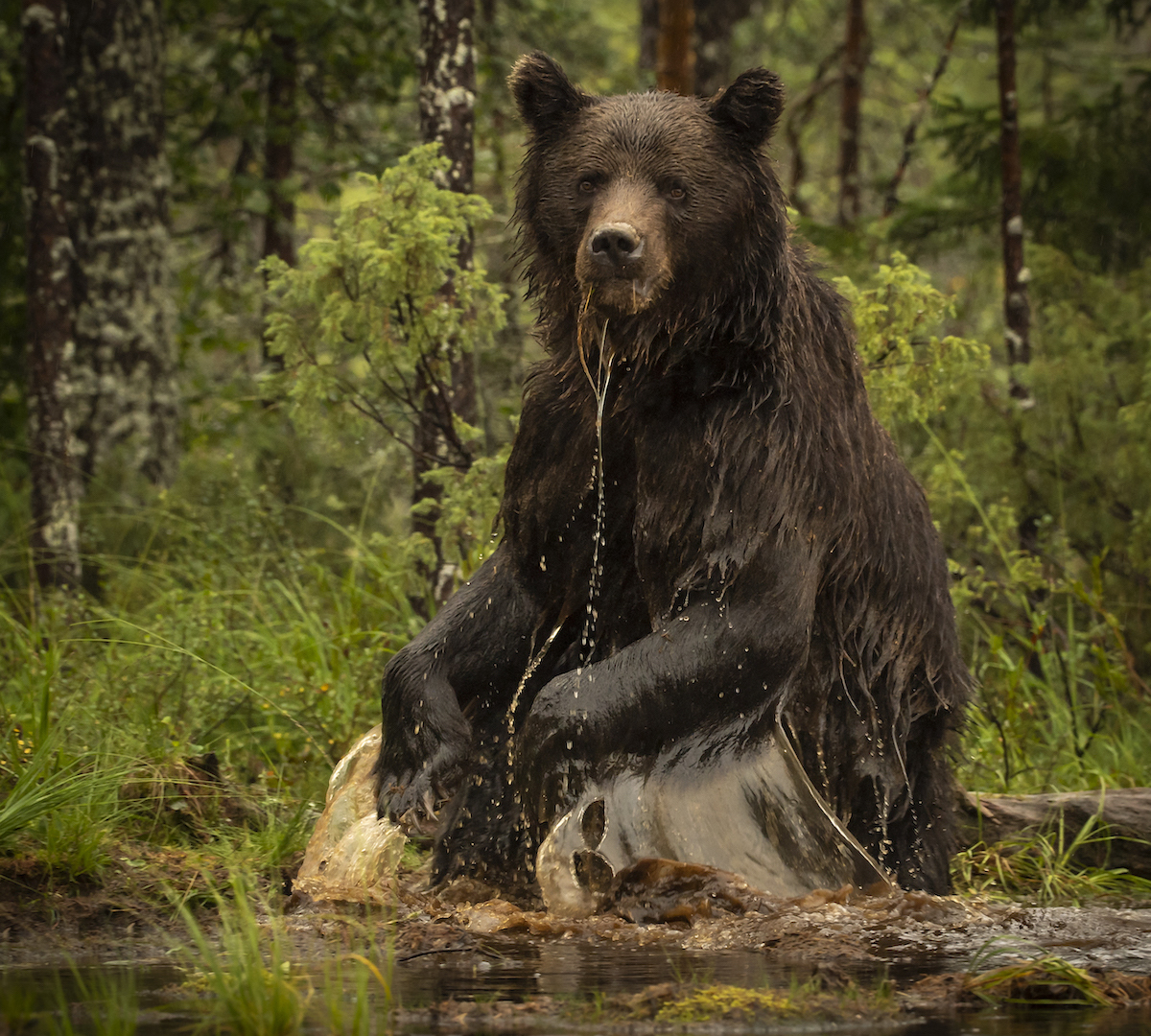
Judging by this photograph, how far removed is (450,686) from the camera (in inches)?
175

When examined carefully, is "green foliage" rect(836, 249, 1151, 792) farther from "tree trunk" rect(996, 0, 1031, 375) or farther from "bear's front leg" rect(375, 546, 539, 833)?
"bear's front leg" rect(375, 546, 539, 833)

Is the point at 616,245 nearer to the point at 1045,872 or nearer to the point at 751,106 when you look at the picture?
the point at 751,106

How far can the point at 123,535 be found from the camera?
8.48 m

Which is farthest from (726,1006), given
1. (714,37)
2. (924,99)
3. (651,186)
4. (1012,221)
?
(714,37)

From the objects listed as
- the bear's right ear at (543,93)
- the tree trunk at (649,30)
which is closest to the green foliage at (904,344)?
the bear's right ear at (543,93)

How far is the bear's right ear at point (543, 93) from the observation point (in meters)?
4.18

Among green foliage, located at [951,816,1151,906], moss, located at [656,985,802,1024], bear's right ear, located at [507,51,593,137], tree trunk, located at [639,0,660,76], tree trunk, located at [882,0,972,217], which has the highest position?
tree trunk, located at [639,0,660,76]

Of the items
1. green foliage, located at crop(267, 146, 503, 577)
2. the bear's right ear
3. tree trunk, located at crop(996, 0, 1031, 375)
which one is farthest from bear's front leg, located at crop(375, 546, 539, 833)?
tree trunk, located at crop(996, 0, 1031, 375)

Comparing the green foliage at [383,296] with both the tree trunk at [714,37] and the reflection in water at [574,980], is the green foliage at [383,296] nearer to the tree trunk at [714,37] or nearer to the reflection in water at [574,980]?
the reflection in water at [574,980]

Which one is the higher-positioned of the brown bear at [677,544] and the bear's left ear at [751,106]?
the bear's left ear at [751,106]

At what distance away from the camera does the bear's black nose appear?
149 inches

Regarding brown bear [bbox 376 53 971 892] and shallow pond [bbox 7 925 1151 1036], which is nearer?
shallow pond [bbox 7 925 1151 1036]

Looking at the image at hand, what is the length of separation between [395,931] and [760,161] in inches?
95.9

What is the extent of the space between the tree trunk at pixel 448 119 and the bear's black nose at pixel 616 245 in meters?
2.98
